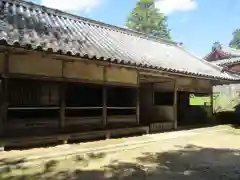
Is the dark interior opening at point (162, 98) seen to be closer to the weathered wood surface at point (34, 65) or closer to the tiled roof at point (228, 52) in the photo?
the weathered wood surface at point (34, 65)

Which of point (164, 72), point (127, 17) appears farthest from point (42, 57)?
point (127, 17)

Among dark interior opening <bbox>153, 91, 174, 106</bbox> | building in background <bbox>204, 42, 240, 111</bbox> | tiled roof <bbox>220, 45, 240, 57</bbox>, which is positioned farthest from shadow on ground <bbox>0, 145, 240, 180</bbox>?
tiled roof <bbox>220, 45, 240, 57</bbox>

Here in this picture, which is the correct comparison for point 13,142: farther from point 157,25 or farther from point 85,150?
point 157,25

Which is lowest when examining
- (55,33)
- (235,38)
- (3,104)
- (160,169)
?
(160,169)

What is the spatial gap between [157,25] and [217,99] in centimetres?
2645

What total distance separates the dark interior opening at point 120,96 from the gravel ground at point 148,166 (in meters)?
3.15

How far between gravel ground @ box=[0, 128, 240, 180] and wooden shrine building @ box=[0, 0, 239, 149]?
202 centimetres

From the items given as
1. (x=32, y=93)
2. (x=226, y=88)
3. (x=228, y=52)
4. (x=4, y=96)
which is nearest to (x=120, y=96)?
(x=32, y=93)

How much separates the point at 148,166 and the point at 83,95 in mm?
5488

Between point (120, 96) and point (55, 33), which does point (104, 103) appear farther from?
point (55, 33)

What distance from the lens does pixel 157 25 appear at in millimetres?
49188

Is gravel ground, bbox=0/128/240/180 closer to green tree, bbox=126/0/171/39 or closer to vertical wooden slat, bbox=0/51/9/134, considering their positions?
vertical wooden slat, bbox=0/51/9/134

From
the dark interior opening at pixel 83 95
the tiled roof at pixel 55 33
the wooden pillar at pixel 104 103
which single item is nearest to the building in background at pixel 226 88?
the tiled roof at pixel 55 33

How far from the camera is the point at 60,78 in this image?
8.90 m
